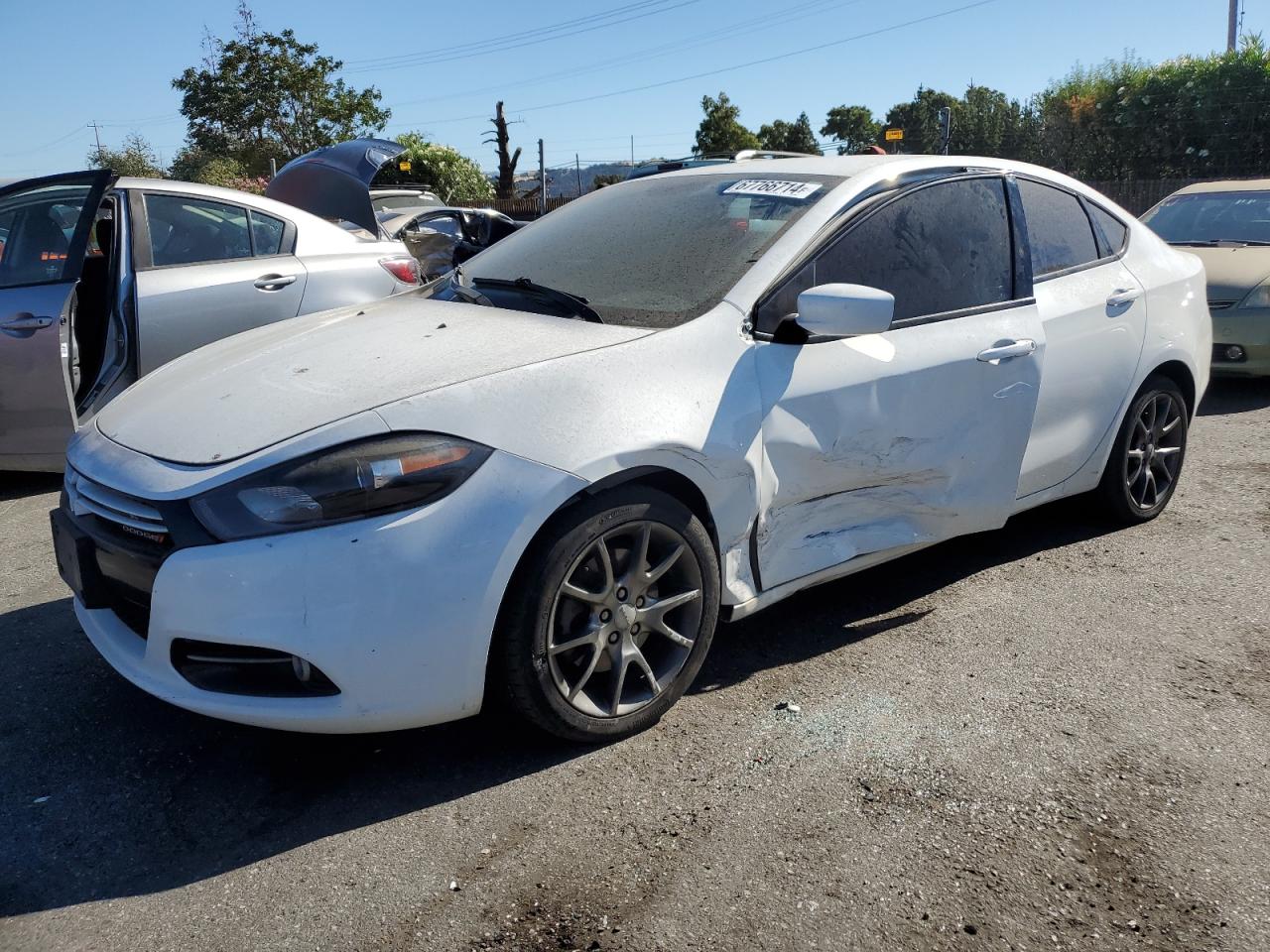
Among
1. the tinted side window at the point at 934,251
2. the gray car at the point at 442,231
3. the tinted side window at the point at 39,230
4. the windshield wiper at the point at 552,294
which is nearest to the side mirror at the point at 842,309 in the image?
the tinted side window at the point at 934,251

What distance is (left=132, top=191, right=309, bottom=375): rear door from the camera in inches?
211

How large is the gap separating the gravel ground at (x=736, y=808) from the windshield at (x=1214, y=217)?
612 cm

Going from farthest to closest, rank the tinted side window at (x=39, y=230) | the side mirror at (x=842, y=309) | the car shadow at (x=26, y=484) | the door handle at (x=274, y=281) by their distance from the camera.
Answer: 1. the door handle at (x=274, y=281)
2. the car shadow at (x=26, y=484)
3. the tinted side window at (x=39, y=230)
4. the side mirror at (x=842, y=309)

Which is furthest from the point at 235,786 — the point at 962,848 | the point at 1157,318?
the point at 1157,318

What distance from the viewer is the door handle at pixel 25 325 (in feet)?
16.5

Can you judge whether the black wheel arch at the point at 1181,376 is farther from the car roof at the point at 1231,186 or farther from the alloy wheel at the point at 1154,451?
the car roof at the point at 1231,186

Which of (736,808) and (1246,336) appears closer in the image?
(736,808)

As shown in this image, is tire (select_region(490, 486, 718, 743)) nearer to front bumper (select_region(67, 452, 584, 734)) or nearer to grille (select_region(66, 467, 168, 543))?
front bumper (select_region(67, 452, 584, 734))

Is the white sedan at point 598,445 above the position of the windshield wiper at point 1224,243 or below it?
below

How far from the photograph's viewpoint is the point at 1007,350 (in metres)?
3.73

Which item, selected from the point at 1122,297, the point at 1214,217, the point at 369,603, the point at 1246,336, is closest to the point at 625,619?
the point at 369,603

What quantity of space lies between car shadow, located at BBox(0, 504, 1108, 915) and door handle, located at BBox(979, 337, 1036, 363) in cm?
108

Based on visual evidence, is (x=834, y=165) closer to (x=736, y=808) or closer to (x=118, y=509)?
(x=736, y=808)

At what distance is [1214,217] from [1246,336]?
1866mm
